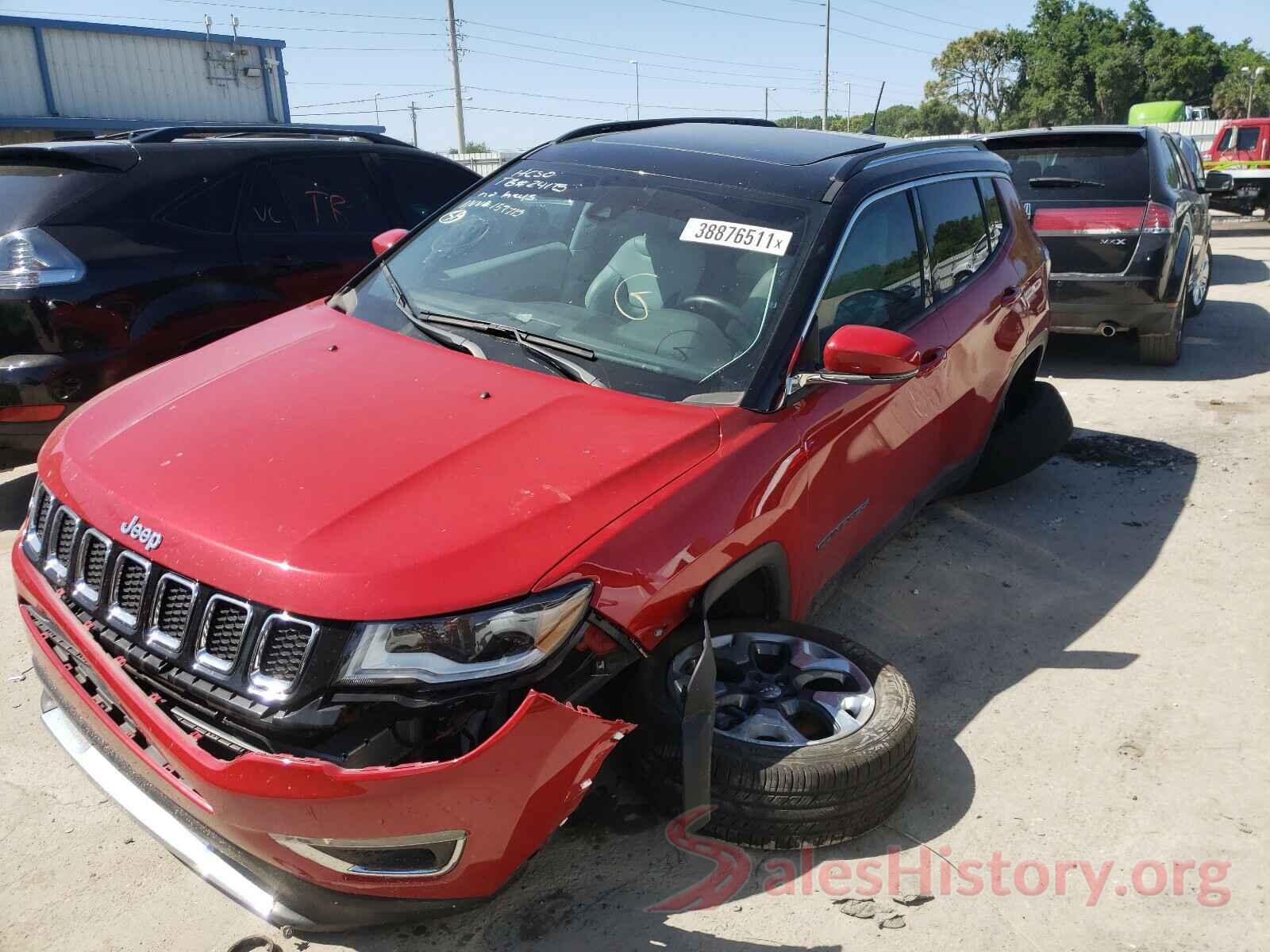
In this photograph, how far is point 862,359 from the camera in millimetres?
2924

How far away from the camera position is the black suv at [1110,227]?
299 inches

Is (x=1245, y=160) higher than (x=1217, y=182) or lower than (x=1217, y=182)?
lower

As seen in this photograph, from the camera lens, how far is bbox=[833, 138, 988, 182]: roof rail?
3.48 m

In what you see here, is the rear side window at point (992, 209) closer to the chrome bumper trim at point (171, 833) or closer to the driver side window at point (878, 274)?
the driver side window at point (878, 274)

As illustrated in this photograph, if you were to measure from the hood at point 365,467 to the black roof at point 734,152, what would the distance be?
106cm

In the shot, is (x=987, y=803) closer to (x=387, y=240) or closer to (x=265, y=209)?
(x=387, y=240)

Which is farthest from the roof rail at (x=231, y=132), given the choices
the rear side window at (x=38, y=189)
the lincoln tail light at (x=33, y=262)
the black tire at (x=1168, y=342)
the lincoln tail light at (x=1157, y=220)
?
the black tire at (x=1168, y=342)

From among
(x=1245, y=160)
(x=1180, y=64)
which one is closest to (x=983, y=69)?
(x=1180, y=64)

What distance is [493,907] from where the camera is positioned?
254 centimetres

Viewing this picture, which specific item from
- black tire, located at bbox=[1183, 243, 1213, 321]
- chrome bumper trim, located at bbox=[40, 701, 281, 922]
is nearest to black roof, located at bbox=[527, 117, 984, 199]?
chrome bumper trim, located at bbox=[40, 701, 281, 922]

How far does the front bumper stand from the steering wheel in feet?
4.44

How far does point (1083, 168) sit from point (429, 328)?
6648mm

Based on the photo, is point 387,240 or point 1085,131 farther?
point 1085,131

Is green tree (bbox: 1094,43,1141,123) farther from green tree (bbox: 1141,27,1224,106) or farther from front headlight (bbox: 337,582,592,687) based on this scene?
front headlight (bbox: 337,582,592,687)
